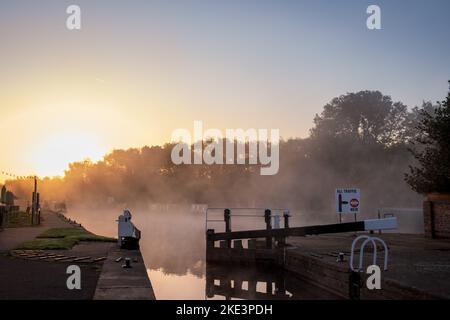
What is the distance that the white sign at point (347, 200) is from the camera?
24734 millimetres

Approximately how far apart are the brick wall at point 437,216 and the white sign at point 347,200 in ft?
12.5

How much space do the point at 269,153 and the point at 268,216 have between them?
206 ft

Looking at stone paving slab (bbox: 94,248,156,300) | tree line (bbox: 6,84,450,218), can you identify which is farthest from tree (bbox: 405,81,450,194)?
tree line (bbox: 6,84,450,218)

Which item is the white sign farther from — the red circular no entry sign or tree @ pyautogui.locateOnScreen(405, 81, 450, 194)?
tree @ pyautogui.locateOnScreen(405, 81, 450, 194)

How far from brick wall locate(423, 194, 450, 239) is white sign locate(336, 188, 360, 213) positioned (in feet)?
12.5

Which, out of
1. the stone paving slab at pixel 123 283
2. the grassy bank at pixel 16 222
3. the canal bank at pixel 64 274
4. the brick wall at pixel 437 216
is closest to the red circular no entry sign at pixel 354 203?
the brick wall at pixel 437 216

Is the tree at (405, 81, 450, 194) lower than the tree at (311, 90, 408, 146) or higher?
lower

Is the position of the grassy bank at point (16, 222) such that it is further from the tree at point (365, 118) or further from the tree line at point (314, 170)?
the tree at point (365, 118)

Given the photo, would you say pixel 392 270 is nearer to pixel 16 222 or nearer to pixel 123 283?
pixel 123 283

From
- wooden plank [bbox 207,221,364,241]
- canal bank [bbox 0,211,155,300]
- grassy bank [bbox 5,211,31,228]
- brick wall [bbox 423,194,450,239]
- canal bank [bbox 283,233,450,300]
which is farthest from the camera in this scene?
grassy bank [bbox 5,211,31,228]

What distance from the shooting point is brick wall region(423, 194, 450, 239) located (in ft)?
76.5

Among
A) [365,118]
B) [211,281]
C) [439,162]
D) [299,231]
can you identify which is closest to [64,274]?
[211,281]

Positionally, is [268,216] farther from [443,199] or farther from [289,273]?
[443,199]

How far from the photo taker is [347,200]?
24891 mm
